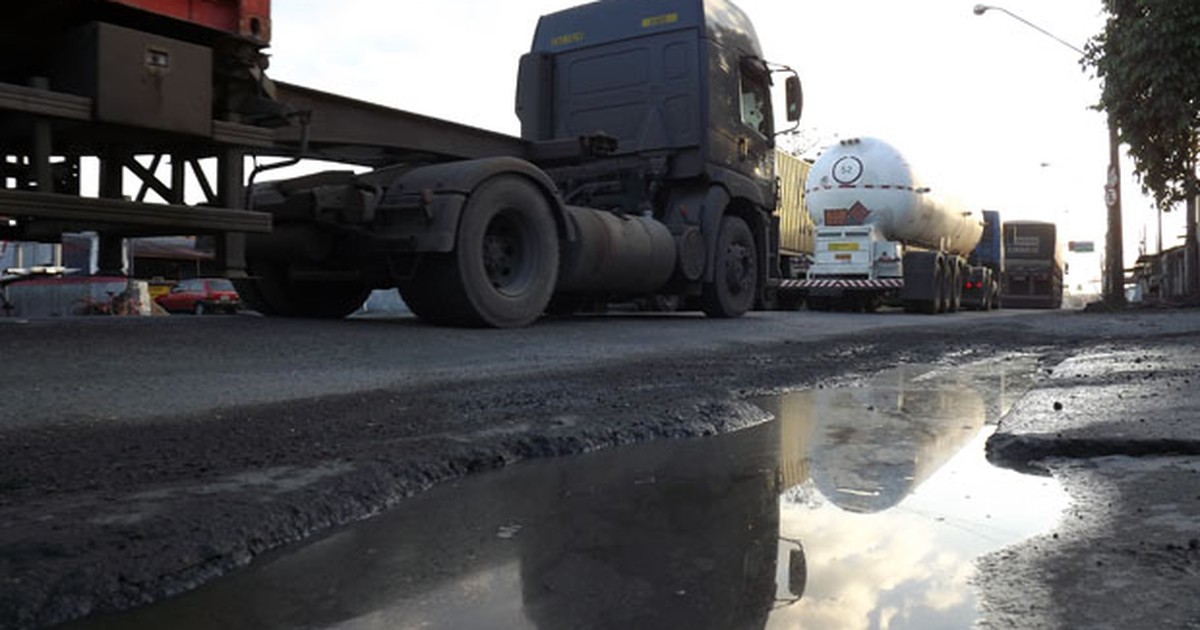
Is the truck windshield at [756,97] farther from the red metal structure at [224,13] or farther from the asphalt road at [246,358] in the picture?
the red metal structure at [224,13]

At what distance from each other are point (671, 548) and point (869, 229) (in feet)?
55.6

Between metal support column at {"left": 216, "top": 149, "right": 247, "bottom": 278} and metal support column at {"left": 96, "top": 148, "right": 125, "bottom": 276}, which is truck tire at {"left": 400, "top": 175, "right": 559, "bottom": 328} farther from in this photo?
metal support column at {"left": 96, "top": 148, "right": 125, "bottom": 276}

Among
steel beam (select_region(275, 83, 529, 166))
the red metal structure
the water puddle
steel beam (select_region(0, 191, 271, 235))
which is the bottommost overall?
the water puddle

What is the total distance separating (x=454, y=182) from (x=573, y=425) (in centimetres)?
387

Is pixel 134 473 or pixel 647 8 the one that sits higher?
pixel 647 8

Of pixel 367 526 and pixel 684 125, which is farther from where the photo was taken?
pixel 684 125

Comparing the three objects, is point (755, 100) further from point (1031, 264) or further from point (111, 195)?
point (1031, 264)

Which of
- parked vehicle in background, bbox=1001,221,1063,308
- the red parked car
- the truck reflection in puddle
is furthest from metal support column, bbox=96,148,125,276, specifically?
parked vehicle in background, bbox=1001,221,1063,308

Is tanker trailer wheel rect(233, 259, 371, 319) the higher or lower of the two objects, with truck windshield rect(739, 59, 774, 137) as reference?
lower

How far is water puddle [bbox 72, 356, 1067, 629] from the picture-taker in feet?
5.78

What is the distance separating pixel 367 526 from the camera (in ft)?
7.72

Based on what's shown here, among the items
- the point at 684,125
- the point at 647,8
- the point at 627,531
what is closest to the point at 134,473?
the point at 627,531

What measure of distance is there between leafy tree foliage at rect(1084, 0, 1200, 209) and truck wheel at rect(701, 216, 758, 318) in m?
7.21

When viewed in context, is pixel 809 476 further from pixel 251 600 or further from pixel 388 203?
pixel 388 203
